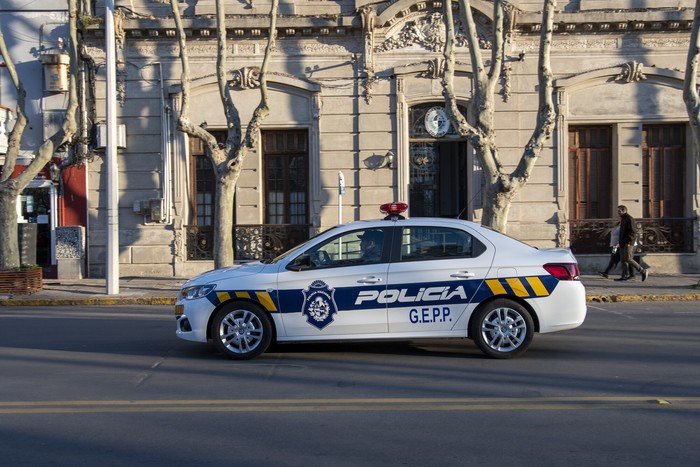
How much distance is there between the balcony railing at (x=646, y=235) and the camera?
2012 centimetres

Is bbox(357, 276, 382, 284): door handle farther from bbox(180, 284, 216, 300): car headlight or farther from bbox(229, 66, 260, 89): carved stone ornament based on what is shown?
bbox(229, 66, 260, 89): carved stone ornament

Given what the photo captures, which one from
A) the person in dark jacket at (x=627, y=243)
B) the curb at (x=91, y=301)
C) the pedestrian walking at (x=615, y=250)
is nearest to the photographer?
the curb at (x=91, y=301)

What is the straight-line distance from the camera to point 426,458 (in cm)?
536

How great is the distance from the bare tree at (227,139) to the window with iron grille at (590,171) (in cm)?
869

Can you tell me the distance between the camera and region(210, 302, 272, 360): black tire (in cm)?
888

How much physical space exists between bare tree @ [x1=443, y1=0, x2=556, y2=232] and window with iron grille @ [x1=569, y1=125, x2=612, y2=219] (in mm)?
4701

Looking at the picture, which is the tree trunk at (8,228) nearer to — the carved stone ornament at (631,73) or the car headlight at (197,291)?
the car headlight at (197,291)

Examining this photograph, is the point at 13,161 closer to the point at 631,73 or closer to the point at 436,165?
the point at 436,165

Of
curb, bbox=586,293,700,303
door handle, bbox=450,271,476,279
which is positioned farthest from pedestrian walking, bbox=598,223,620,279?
door handle, bbox=450,271,476,279

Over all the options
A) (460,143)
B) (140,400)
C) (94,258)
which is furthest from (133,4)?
(140,400)

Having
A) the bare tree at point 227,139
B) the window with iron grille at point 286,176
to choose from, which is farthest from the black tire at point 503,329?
the window with iron grille at point 286,176

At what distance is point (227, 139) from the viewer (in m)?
17.2

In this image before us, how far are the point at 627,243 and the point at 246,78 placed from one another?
1042 cm

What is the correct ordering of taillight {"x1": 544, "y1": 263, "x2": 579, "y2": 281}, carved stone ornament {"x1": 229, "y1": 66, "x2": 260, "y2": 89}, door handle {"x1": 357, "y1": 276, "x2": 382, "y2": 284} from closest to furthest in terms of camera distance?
door handle {"x1": 357, "y1": 276, "x2": 382, "y2": 284} → taillight {"x1": 544, "y1": 263, "x2": 579, "y2": 281} → carved stone ornament {"x1": 229, "y1": 66, "x2": 260, "y2": 89}
